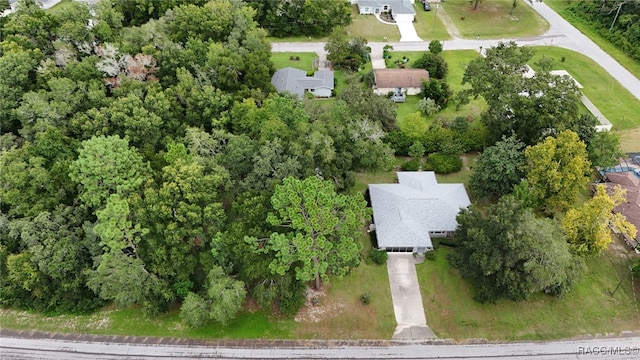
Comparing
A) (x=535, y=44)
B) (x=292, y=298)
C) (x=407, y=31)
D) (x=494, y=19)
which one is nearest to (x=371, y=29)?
(x=407, y=31)

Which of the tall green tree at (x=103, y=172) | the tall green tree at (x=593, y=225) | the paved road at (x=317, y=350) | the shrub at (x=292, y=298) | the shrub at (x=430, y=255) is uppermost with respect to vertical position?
the tall green tree at (x=103, y=172)

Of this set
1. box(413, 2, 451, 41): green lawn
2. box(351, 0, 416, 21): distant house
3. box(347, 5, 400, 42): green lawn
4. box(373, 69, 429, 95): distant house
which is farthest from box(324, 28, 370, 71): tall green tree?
box(351, 0, 416, 21): distant house

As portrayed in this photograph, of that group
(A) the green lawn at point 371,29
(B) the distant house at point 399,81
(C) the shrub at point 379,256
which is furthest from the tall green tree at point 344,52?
(C) the shrub at point 379,256

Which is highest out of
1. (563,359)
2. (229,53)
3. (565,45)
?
(229,53)

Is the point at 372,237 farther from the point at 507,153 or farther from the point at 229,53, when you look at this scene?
the point at 229,53

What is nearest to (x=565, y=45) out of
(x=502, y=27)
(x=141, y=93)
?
(x=502, y=27)

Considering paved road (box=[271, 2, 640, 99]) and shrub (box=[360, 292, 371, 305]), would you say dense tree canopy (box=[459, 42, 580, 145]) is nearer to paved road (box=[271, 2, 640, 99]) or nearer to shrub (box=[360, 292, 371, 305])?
shrub (box=[360, 292, 371, 305])

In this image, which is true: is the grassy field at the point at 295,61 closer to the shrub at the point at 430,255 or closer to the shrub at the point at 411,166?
the shrub at the point at 411,166

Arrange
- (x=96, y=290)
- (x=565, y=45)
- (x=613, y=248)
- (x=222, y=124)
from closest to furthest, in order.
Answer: (x=96, y=290) < (x=613, y=248) < (x=222, y=124) < (x=565, y=45)
